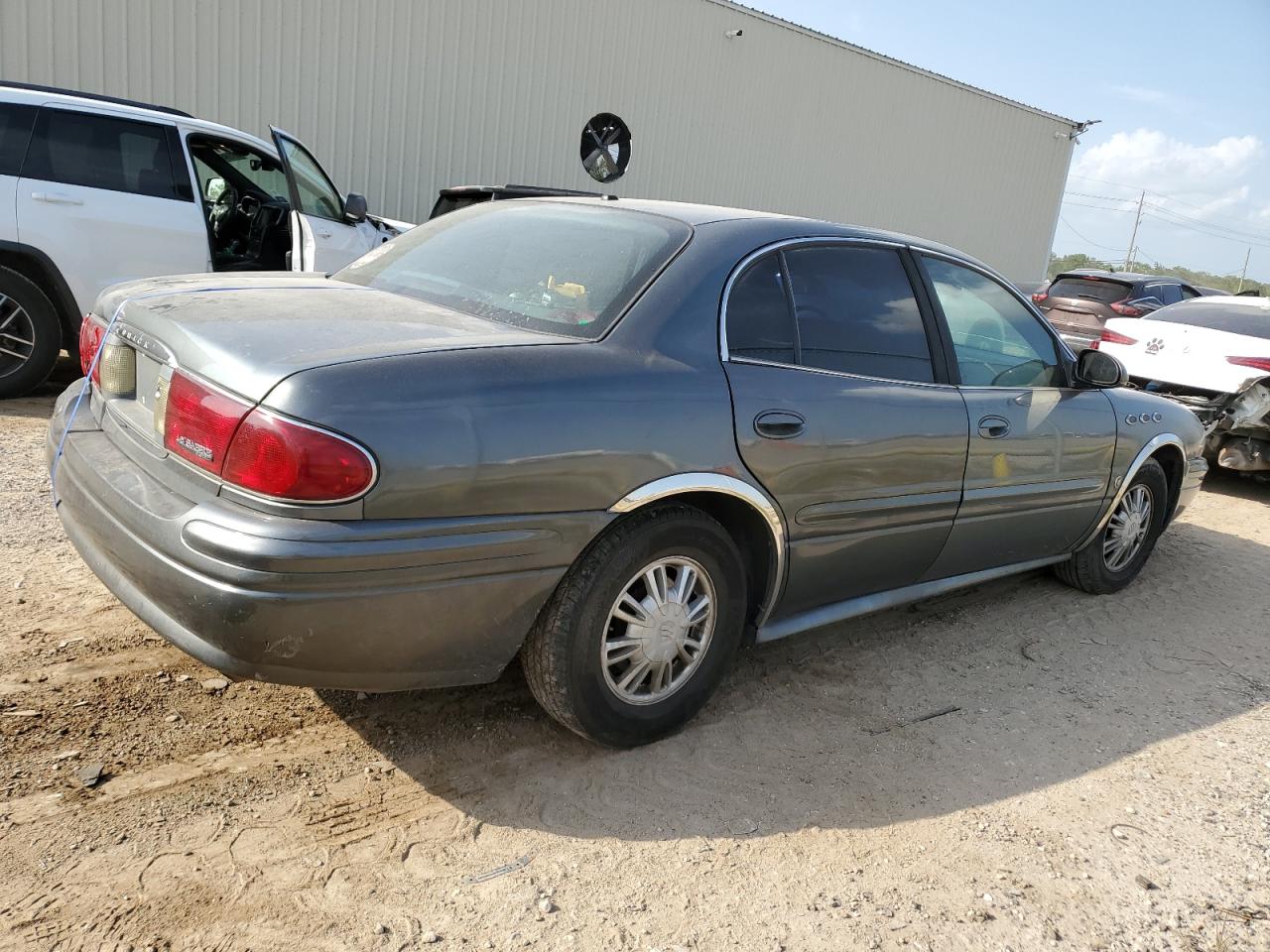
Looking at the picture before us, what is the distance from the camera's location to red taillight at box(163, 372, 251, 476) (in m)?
2.36

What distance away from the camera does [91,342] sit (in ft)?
10.7

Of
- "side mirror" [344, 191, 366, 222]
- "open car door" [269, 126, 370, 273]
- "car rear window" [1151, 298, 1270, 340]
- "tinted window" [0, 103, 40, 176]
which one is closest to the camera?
"tinted window" [0, 103, 40, 176]

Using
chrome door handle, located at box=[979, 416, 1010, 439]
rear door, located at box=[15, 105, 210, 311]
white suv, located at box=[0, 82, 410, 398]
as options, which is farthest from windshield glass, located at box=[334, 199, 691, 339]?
rear door, located at box=[15, 105, 210, 311]

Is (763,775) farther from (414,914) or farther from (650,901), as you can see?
(414,914)

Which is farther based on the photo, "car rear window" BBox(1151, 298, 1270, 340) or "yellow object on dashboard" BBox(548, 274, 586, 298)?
"car rear window" BBox(1151, 298, 1270, 340)

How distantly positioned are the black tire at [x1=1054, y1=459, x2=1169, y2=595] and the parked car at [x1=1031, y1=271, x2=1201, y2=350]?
7.89 metres

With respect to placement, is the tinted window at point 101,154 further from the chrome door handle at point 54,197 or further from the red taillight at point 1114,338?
the red taillight at point 1114,338

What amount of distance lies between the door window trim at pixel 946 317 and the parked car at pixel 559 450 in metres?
0.02

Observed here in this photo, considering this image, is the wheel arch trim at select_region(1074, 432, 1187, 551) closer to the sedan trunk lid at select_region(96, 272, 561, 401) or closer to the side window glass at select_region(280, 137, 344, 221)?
the sedan trunk lid at select_region(96, 272, 561, 401)

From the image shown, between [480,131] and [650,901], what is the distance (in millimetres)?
11593

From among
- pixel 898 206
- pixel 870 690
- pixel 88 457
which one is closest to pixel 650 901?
pixel 870 690

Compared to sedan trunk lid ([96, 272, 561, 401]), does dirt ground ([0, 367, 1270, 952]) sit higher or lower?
lower

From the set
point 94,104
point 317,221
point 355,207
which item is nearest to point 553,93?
point 355,207

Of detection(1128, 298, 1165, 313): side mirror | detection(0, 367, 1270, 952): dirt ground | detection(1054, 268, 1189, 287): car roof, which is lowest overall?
detection(0, 367, 1270, 952): dirt ground
